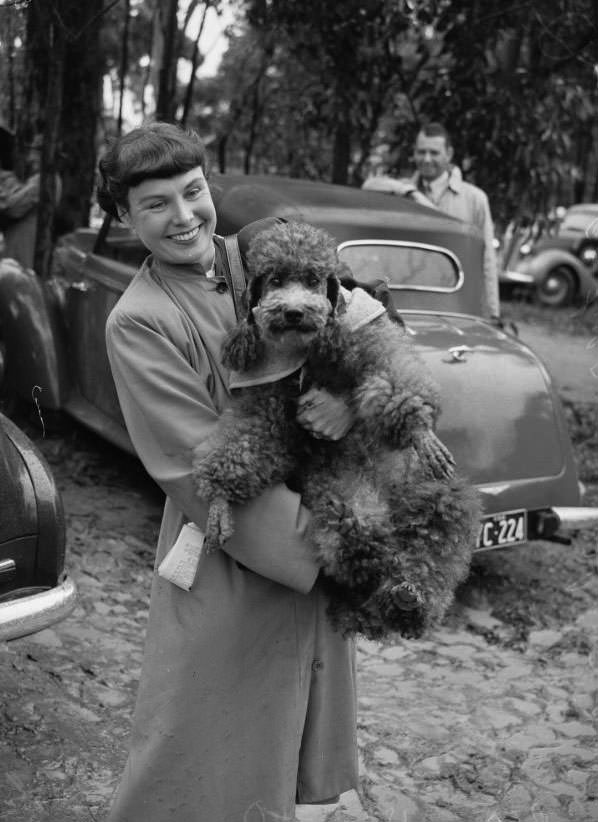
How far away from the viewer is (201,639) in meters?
2.22

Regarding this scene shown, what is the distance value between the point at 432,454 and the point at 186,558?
0.60 metres

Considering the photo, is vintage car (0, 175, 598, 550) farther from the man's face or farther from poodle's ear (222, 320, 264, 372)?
poodle's ear (222, 320, 264, 372)

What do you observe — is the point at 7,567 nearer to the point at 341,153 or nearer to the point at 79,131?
the point at 79,131

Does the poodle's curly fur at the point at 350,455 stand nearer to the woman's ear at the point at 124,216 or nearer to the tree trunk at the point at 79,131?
the woman's ear at the point at 124,216

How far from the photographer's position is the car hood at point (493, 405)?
15.6 feet

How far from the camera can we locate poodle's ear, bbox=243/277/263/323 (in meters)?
2.07

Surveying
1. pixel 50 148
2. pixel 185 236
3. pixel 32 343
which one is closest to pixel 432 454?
pixel 185 236

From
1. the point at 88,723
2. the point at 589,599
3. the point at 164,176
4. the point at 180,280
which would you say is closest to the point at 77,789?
the point at 88,723

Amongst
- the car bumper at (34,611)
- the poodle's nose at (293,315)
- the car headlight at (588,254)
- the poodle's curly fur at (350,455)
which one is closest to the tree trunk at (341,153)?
the car bumper at (34,611)

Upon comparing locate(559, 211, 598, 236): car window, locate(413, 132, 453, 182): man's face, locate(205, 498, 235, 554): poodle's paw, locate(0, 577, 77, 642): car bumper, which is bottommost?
locate(0, 577, 77, 642): car bumper

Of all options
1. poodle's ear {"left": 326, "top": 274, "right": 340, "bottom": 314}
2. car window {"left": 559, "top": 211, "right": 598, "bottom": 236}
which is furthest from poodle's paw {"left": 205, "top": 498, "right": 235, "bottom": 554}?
car window {"left": 559, "top": 211, "right": 598, "bottom": 236}

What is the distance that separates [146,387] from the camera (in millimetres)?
2104

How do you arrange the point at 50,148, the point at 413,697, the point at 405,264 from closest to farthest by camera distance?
1. the point at 413,697
2. the point at 405,264
3. the point at 50,148

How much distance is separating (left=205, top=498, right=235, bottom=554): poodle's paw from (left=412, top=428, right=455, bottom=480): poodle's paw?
412 millimetres
